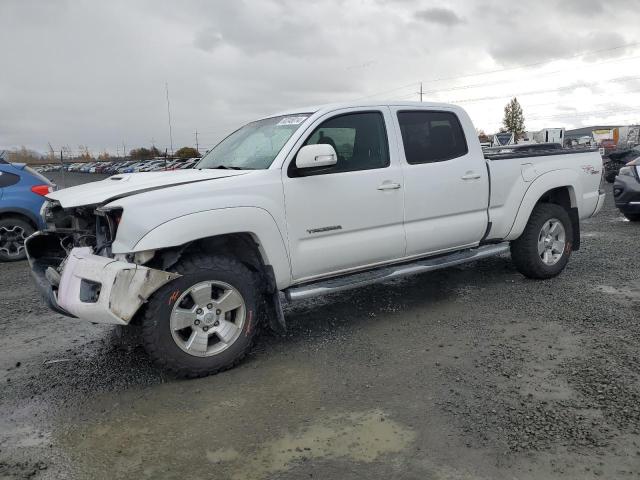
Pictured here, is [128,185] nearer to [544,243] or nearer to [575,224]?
[544,243]

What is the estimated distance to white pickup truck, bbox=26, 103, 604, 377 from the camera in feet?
11.8

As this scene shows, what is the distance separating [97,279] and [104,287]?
0.31 feet

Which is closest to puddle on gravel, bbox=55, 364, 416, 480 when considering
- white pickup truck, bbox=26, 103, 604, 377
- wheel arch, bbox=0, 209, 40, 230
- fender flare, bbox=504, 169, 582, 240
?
white pickup truck, bbox=26, 103, 604, 377

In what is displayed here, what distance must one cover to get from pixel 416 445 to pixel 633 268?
4.88 metres

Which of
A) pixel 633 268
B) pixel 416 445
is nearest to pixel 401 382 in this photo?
pixel 416 445

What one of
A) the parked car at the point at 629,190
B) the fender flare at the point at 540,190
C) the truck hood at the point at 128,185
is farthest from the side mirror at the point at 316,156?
the parked car at the point at 629,190

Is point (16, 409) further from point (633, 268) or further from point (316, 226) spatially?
point (633, 268)

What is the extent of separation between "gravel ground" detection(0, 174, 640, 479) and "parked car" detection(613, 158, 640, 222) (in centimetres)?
504

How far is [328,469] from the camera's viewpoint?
2.71m

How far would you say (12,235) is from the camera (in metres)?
8.45

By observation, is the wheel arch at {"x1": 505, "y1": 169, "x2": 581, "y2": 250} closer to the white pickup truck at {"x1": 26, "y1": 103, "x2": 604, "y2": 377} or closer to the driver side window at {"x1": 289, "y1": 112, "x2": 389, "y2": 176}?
the white pickup truck at {"x1": 26, "y1": 103, "x2": 604, "y2": 377}

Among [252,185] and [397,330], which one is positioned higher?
[252,185]

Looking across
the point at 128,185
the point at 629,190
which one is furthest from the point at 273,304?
the point at 629,190

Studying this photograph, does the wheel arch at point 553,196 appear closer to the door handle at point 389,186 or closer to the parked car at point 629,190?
the door handle at point 389,186
